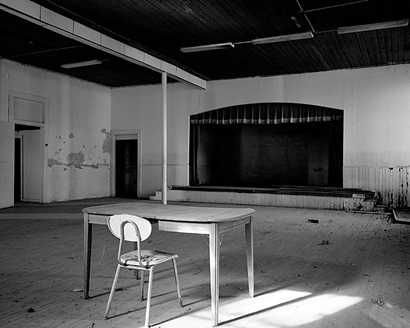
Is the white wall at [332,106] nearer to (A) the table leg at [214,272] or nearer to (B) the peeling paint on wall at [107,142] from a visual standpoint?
(B) the peeling paint on wall at [107,142]

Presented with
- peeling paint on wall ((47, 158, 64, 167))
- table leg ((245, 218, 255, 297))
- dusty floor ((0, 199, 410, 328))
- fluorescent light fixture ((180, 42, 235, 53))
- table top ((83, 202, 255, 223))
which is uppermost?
fluorescent light fixture ((180, 42, 235, 53))

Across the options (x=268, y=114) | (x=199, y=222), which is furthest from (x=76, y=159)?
(x=199, y=222)

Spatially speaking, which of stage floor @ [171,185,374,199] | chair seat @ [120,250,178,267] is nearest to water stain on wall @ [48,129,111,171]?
stage floor @ [171,185,374,199]

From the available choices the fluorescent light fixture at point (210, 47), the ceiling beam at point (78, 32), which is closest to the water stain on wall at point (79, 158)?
the ceiling beam at point (78, 32)

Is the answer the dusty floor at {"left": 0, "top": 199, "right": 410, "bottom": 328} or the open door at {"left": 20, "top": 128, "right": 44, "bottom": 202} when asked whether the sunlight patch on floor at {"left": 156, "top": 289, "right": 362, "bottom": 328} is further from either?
the open door at {"left": 20, "top": 128, "right": 44, "bottom": 202}

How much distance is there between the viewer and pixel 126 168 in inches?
538

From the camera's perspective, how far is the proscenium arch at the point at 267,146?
11.4m

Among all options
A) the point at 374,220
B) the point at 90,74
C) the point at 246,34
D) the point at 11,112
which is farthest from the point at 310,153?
the point at 11,112

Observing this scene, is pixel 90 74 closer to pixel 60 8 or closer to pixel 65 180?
pixel 65 180

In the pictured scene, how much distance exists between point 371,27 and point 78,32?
18.7 feet

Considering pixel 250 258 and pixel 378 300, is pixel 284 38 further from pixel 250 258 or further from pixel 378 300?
pixel 378 300

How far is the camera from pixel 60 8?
6.86 meters

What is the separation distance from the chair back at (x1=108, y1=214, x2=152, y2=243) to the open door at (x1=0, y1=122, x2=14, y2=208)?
8.28 meters

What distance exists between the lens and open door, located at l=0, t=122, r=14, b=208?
9.80m
